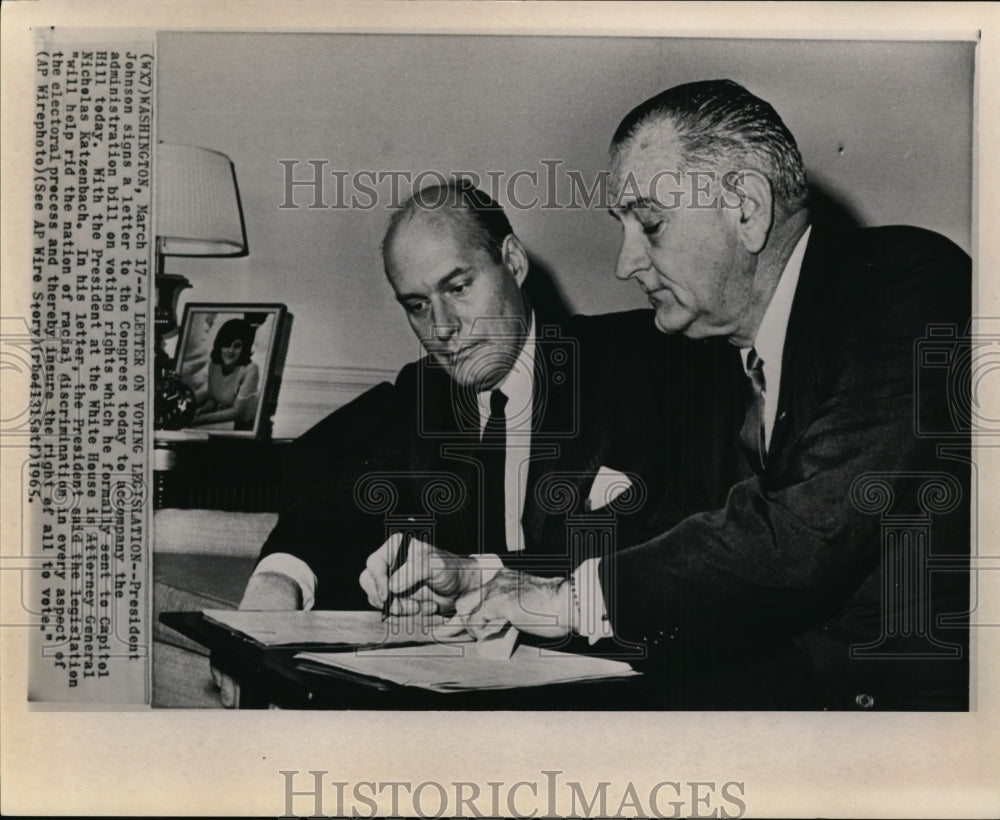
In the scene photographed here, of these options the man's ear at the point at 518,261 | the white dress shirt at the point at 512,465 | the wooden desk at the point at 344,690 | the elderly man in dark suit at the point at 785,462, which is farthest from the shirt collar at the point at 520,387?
the wooden desk at the point at 344,690

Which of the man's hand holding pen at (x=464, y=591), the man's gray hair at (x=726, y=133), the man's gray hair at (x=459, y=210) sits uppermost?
the man's gray hair at (x=726, y=133)

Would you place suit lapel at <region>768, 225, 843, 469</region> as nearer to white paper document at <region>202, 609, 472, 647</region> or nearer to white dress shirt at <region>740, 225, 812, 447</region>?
white dress shirt at <region>740, 225, 812, 447</region>

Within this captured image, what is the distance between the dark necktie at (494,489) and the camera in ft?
8.09

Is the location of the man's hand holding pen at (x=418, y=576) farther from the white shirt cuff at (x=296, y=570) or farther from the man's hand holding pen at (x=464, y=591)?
the white shirt cuff at (x=296, y=570)

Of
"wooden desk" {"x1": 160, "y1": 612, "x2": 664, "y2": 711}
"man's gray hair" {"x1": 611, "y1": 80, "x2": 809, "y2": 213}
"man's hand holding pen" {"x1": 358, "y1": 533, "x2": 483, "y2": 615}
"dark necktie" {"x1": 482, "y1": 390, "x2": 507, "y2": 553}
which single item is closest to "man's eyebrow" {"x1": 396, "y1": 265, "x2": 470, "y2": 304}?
"dark necktie" {"x1": 482, "y1": 390, "x2": 507, "y2": 553}

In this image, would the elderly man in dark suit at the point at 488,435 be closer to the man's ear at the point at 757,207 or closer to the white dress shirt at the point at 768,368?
the white dress shirt at the point at 768,368

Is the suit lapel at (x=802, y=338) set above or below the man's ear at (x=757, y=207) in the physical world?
below

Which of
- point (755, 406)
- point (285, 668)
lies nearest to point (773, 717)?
point (755, 406)

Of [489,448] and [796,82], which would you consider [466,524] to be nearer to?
[489,448]

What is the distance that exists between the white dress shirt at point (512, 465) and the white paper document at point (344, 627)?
0.05m

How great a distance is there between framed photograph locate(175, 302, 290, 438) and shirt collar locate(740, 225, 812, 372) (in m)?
1.27

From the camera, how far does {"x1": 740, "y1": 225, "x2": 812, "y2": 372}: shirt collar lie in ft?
8.14

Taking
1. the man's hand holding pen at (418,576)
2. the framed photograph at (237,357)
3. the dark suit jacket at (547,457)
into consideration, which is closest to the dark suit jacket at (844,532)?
the dark suit jacket at (547,457)

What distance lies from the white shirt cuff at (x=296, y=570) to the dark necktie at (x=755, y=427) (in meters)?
1.20
